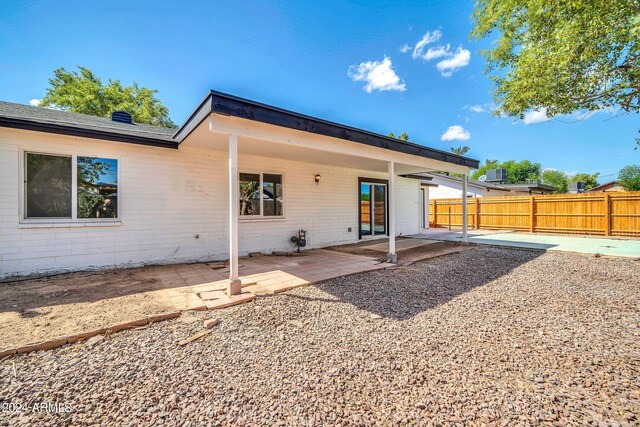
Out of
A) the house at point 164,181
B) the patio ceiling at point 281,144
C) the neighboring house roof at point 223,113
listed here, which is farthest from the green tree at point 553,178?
the neighboring house roof at point 223,113

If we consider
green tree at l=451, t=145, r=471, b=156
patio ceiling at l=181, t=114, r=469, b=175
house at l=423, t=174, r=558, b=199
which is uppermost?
green tree at l=451, t=145, r=471, b=156

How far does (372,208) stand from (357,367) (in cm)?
810

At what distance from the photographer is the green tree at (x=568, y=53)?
6.21 metres

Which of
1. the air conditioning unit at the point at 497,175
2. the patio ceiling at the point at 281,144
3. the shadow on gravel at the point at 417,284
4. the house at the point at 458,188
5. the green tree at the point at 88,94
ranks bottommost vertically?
the shadow on gravel at the point at 417,284

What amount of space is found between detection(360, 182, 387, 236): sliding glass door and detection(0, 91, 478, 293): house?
271cm

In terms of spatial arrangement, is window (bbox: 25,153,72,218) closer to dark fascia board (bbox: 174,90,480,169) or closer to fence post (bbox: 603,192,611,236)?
dark fascia board (bbox: 174,90,480,169)

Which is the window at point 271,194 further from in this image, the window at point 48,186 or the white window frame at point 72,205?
the window at point 48,186

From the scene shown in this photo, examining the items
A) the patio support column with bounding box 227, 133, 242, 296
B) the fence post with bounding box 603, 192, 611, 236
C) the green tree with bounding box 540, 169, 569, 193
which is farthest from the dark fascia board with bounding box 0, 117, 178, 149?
the green tree with bounding box 540, 169, 569, 193

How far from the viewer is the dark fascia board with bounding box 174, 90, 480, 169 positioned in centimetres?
351

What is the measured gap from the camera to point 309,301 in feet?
12.4

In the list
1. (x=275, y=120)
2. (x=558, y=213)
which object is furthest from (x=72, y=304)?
(x=558, y=213)

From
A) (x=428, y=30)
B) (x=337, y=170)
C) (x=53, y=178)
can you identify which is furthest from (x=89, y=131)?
(x=428, y=30)

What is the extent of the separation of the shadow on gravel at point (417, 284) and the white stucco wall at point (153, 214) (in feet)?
10.9

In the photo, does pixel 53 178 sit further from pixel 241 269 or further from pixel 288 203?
pixel 288 203
